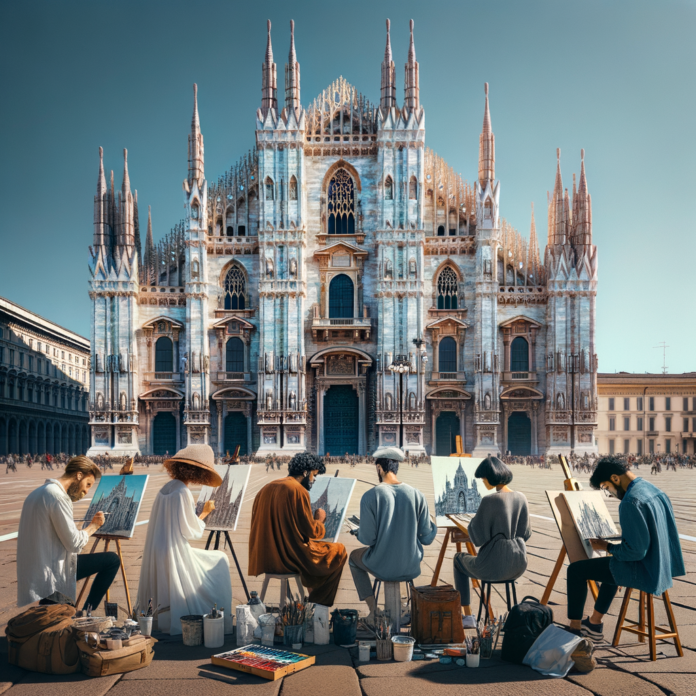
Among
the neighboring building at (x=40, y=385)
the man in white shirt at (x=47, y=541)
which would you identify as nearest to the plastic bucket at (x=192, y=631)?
the man in white shirt at (x=47, y=541)

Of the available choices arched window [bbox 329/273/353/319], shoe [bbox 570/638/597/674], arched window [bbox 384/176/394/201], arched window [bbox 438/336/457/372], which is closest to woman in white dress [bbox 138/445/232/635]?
shoe [bbox 570/638/597/674]

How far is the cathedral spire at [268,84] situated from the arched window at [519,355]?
59.7 feet

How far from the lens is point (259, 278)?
113 ft

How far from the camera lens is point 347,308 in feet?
115

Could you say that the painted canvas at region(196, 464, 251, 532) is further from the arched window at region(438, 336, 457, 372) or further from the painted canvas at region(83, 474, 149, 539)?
the arched window at region(438, 336, 457, 372)

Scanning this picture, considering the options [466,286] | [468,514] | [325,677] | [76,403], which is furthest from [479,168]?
[76,403]

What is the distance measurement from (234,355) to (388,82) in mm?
16980

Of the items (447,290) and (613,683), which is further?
(447,290)

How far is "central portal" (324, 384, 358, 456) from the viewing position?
3472 cm

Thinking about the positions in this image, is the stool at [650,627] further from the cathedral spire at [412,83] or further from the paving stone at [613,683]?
the cathedral spire at [412,83]

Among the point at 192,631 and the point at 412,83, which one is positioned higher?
the point at 412,83

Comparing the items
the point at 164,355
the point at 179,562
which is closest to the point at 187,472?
Answer: the point at 179,562

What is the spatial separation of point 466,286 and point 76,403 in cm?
4210

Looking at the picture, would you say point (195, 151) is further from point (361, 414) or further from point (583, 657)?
point (583, 657)
